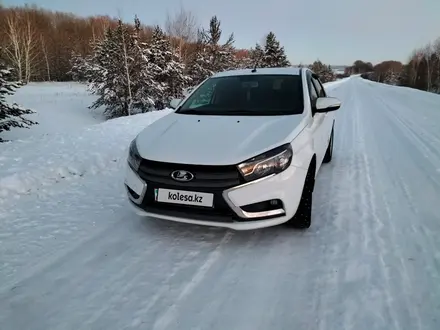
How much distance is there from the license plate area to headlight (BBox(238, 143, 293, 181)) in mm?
348

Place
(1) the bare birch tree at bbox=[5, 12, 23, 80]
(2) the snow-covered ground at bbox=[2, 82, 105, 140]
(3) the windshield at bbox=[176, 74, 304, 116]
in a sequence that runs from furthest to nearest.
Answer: (1) the bare birch tree at bbox=[5, 12, 23, 80] < (2) the snow-covered ground at bbox=[2, 82, 105, 140] < (3) the windshield at bbox=[176, 74, 304, 116]

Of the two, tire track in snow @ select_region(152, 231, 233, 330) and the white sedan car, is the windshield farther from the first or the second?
tire track in snow @ select_region(152, 231, 233, 330)

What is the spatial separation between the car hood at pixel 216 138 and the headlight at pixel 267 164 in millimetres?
48

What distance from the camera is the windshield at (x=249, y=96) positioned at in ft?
11.7

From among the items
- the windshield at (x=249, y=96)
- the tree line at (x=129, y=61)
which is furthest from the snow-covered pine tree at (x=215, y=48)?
the windshield at (x=249, y=96)

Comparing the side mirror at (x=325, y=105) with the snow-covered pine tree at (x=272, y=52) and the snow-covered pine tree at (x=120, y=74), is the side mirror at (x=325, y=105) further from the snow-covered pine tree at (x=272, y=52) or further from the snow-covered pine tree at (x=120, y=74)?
the snow-covered pine tree at (x=272, y=52)

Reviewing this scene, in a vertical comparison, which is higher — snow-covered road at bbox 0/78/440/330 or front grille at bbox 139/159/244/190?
front grille at bbox 139/159/244/190

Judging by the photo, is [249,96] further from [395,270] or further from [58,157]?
[58,157]

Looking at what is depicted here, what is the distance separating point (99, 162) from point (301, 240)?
3.70 m

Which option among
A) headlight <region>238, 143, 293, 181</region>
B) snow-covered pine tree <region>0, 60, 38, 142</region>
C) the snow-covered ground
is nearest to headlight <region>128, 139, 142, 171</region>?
headlight <region>238, 143, 293, 181</region>

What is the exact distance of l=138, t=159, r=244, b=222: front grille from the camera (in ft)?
8.28

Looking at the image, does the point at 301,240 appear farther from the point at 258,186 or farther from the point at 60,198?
the point at 60,198

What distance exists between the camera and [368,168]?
512 centimetres

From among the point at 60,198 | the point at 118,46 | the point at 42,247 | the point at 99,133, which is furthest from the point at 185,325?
the point at 118,46
